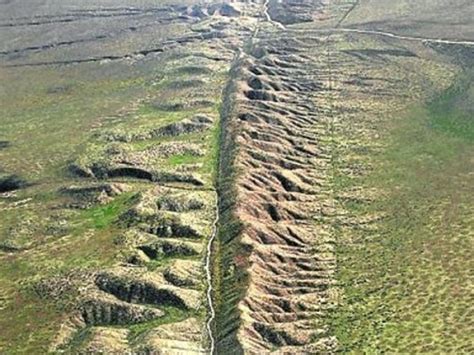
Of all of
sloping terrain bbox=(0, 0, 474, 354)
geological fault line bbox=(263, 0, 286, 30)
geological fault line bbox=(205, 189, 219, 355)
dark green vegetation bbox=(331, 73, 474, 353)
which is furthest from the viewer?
geological fault line bbox=(263, 0, 286, 30)

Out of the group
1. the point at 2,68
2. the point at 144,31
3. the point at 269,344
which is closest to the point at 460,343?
the point at 269,344

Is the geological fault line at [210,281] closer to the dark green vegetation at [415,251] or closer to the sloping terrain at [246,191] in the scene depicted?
the sloping terrain at [246,191]

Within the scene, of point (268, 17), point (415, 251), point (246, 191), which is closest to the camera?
point (415, 251)

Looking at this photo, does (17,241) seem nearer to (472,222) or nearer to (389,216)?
(389,216)

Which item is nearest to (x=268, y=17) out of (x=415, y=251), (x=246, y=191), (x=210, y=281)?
(x=246, y=191)

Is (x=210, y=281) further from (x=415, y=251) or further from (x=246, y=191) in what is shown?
(x=415, y=251)

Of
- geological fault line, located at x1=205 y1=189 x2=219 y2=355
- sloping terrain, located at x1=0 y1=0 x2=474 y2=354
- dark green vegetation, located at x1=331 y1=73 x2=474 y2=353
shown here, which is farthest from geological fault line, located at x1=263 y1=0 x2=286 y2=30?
geological fault line, located at x1=205 y1=189 x2=219 y2=355

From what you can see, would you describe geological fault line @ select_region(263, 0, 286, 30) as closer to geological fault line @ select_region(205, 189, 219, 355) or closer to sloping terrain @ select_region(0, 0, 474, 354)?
sloping terrain @ select_region(0, 0, 474, 354)
